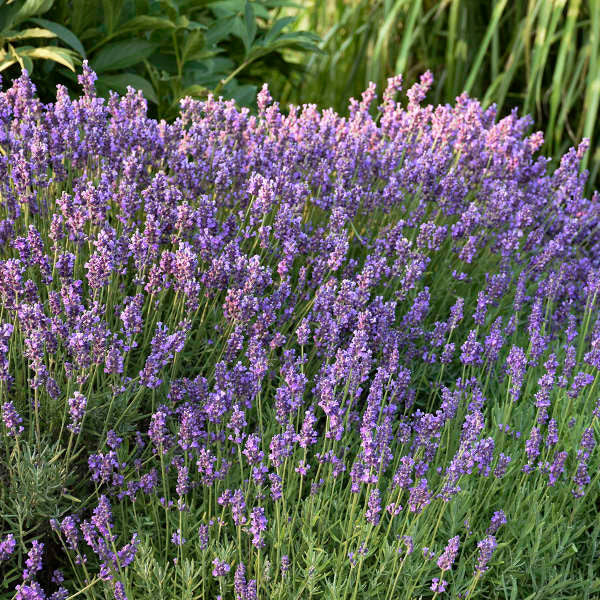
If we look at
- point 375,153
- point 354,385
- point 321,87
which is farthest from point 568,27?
point 354,385

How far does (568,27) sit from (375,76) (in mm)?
1398

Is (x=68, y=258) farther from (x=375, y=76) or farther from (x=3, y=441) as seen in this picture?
(x=375, y=76)

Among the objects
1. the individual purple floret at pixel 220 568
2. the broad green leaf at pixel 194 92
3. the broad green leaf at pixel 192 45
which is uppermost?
the broad green leaf at pixel 192 45

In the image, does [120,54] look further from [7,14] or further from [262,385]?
[262,385]

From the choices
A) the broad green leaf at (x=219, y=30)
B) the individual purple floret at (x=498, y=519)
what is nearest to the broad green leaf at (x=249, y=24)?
the broad green leaf at (x=219, y=30)

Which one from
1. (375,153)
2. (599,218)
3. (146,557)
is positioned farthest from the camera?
(599,218)

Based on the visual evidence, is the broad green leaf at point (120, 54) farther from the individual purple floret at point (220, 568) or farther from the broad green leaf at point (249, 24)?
the individual purple floret at point (220, 568)

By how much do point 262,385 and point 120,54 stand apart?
2.27 m

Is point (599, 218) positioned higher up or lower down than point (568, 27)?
lower down

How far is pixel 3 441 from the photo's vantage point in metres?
2.05

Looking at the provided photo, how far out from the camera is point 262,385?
2623 millimetres

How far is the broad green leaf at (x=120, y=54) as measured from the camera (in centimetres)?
404

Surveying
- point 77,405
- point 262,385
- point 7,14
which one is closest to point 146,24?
point 7,14

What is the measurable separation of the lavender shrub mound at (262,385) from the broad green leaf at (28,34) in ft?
2.76
